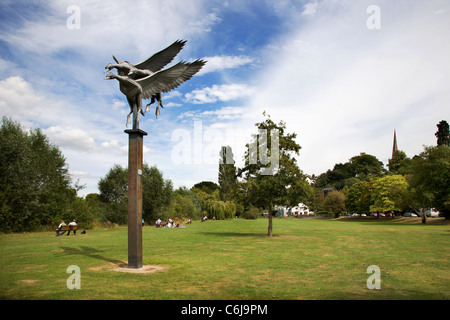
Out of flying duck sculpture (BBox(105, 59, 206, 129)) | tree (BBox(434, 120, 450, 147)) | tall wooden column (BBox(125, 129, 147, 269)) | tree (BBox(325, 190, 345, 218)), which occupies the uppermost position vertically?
tree (BBox(434, 120, 450, 147))

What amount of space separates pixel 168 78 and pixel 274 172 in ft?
42.4

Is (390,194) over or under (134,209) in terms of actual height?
under

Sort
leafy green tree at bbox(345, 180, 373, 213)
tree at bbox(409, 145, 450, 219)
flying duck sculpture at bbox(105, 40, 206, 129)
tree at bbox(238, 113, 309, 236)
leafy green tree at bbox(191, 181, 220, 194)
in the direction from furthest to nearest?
leafy green tree at bbox(191, 181, 220, 194), leafy green tree at bbox(345, 180, 373, 213), tree at bbox(409, 145, 450, 219), tree at bbox(238, 113, 309, 236), flying duck sculpture at bbox(105, 40, 206, 129)

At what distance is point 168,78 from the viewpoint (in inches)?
447

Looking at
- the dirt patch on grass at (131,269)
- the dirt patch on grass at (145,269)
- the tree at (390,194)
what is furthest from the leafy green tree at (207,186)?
the dirt patch on grass at (145,269)

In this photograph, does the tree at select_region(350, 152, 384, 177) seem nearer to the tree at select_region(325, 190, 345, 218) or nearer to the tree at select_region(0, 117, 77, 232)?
the tree at select_region(325, 190, 345, 218)

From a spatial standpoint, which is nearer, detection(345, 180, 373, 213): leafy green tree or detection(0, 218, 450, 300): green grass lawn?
detection(0, 218, 450, 300): green grass lawn

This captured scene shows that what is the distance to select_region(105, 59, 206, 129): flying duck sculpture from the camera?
35.4 ft

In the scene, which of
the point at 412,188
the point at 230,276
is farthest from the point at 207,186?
the point at 230,276

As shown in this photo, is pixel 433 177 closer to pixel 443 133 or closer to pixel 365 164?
pixel 443 133

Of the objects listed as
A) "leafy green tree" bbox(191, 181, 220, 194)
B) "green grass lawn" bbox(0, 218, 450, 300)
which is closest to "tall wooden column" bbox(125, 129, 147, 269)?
"green grass lawn" bbox(0, 218, 450, 300)
